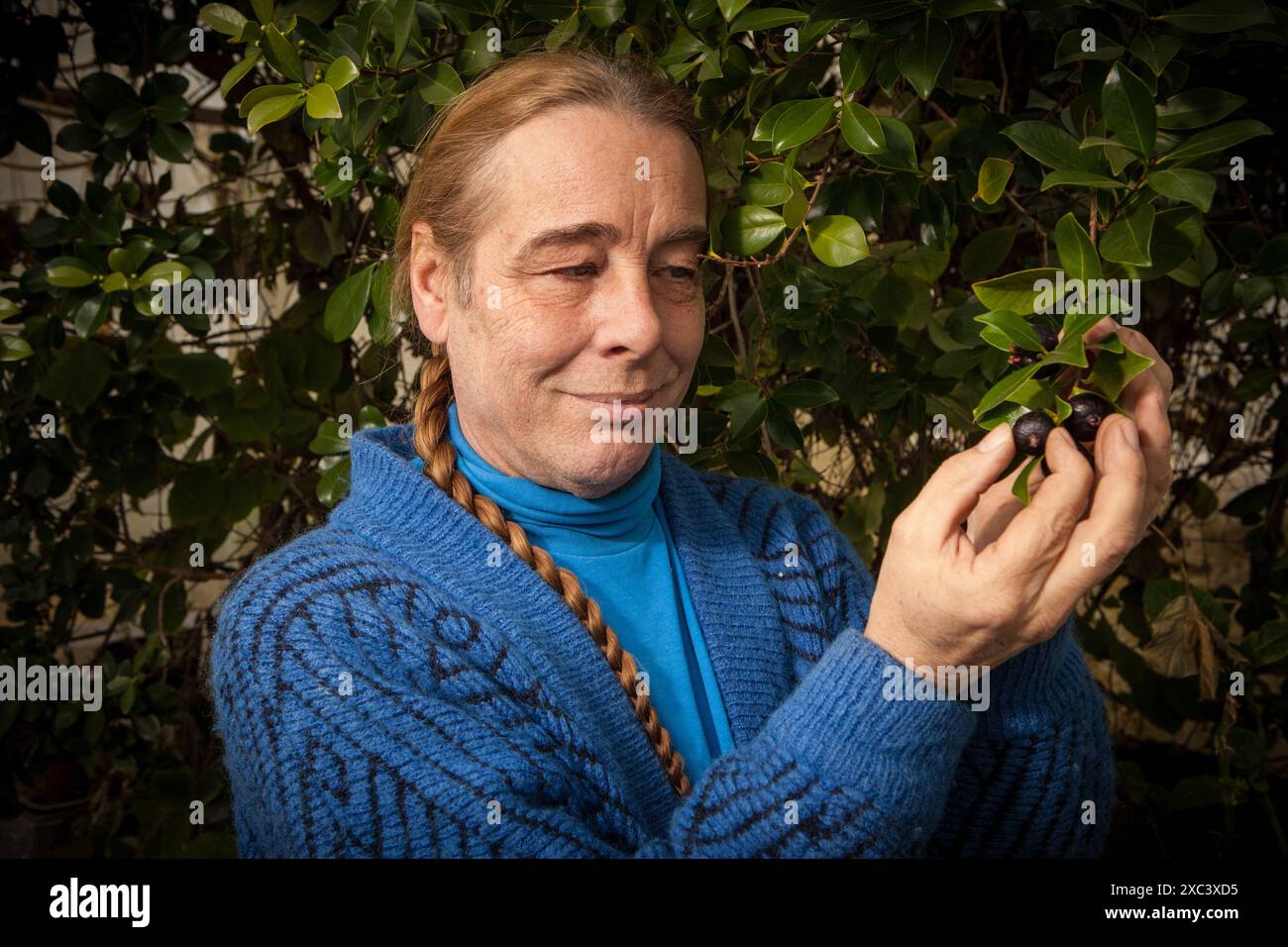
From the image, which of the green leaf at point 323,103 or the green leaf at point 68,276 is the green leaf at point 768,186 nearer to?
the green leaf at point 323,103

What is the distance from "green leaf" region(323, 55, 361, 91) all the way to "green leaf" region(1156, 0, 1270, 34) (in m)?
0.82

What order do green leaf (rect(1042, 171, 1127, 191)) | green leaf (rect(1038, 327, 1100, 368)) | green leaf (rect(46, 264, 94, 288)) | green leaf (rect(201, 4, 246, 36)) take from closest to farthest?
1. green leaf (rect(1038, 327, 1100, 368))
2. green leaf (rect(1042, 171, 1127, 191))
3. green leaf (rect(201, 4, 246, 36))
4. green leaf (rect(46, 264, 94, 288))

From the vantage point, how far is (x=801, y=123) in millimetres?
1223

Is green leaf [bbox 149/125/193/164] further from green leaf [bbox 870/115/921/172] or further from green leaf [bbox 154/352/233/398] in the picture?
green leaf [bbox 870/115/921/172]

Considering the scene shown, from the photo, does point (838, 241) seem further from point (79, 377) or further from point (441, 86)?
point (79, 377)

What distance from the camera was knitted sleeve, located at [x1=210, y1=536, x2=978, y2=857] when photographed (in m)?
0.99

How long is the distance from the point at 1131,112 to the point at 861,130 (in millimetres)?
277

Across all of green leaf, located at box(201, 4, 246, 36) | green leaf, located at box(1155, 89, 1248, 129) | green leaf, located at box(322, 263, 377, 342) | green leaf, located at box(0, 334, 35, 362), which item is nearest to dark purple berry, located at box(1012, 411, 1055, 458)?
green leaf, located at box(1155, 89, 1248, 129)

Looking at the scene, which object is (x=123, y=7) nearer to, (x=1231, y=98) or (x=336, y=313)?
(x=336, y=313)

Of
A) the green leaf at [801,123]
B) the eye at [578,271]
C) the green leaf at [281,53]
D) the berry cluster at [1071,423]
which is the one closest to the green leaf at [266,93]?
the green leaf at [281,53]
